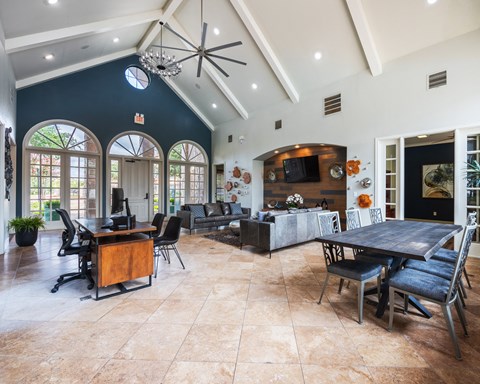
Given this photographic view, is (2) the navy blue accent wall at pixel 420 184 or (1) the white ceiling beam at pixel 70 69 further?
(2) the navy blue accent wall at pixel 420 184

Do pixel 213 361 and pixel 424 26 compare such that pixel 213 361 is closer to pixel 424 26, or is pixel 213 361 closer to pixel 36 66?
pixel 424 26

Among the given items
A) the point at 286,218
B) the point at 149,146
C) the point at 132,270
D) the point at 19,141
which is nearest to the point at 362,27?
the point at 286,218

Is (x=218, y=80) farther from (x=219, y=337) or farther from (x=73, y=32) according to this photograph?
(x=219, y=337)

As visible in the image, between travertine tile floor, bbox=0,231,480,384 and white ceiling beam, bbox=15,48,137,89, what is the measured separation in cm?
539

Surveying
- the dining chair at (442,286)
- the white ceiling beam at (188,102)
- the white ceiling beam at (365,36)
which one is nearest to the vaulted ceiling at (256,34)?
the white ceiling beam at (365,36)

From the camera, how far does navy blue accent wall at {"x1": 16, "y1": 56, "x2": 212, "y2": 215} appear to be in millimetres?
6480

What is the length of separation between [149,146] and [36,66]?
3.45 metres

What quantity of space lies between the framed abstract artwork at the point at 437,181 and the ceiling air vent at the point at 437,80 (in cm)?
386

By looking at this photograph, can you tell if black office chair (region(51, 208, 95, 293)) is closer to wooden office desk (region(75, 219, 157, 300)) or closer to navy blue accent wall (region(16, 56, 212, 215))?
wooden office desk (region(75, 219, 157, 300))

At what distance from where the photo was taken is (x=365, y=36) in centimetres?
477

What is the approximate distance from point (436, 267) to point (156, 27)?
7788mm

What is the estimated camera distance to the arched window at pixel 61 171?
652cm

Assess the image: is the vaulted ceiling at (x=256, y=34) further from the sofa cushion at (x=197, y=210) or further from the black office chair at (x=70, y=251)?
the sofa cushion at (x=197, y=210)

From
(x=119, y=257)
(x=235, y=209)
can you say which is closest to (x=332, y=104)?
(x=235, y=209)
